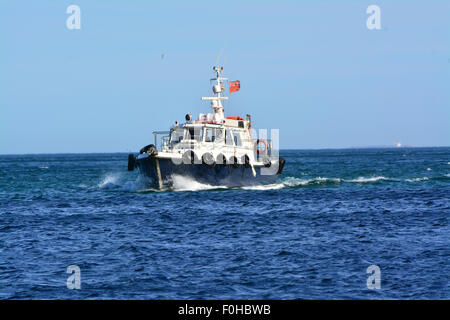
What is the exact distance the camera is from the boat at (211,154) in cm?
Result: 3453

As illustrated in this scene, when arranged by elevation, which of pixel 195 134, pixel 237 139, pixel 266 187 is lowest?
pixel 266 187

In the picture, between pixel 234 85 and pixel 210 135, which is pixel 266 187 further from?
pixel 234 85

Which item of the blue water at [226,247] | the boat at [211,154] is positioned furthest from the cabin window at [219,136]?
the blue water at [226,247]

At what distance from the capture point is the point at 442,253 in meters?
17.3

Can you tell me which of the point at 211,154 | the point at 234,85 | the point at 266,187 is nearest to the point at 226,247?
the point at 211,154

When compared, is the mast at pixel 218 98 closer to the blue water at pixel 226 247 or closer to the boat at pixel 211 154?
the boat at pixel 211 154

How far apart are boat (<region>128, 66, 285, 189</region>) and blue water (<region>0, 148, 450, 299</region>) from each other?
203 cm

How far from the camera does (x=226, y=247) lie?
18.5 m

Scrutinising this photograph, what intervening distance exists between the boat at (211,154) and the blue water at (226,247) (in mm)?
2033

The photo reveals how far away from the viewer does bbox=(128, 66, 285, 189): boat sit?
34531mm

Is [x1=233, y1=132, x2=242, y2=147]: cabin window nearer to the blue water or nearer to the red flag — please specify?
the red flag

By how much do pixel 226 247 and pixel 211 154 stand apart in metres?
16.9

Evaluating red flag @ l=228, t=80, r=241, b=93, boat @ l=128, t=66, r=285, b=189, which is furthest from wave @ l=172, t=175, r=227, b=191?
red flag @ l=228, t=80, r=241, b=93
